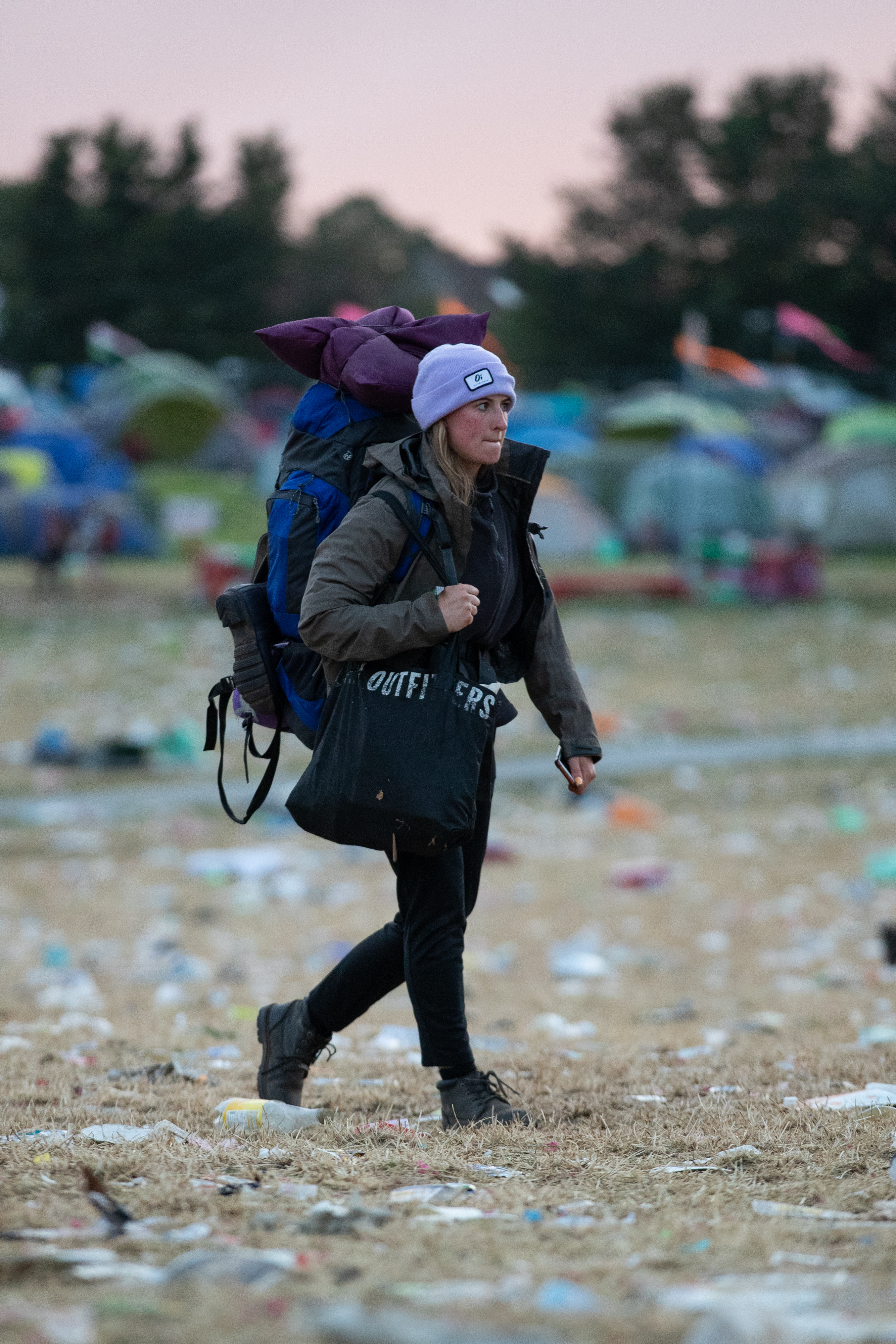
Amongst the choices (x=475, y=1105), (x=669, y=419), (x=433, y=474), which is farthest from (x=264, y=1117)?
(x=669, y=419)

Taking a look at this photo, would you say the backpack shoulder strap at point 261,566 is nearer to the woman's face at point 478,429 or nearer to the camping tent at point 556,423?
the woman's face at point 478,429

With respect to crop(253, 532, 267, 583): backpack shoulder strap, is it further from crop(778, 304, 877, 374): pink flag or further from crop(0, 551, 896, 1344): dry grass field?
crop(778, 304, 877, 374): pink flag

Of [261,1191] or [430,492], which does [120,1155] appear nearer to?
[261,1191]

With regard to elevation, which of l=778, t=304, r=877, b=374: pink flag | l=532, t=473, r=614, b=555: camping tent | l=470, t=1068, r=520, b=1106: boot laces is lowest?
l=470, t=1068, r=520, b=1106: boot laces

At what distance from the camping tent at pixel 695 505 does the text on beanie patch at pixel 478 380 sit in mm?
21479

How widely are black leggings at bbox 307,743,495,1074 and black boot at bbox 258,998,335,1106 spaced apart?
0.06 m

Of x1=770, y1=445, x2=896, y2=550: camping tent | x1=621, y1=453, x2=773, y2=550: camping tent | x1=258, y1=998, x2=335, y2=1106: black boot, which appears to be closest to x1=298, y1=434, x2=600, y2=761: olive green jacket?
x1=258, y1=998, x2=335, y2=1106: black boot

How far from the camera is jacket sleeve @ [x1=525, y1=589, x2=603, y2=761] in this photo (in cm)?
322

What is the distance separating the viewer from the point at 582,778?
324 cm

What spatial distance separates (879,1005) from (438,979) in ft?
9.81

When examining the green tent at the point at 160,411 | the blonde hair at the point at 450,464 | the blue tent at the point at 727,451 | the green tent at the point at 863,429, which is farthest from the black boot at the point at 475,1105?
the green tent at the point at 160,411

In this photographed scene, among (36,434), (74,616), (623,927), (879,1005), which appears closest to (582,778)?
(879,1005)

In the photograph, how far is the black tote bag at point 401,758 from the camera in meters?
2.88

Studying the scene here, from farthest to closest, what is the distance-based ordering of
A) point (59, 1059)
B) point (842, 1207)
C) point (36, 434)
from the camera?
point (36, 434)
point (59, 1059)
point (842, 1207)
